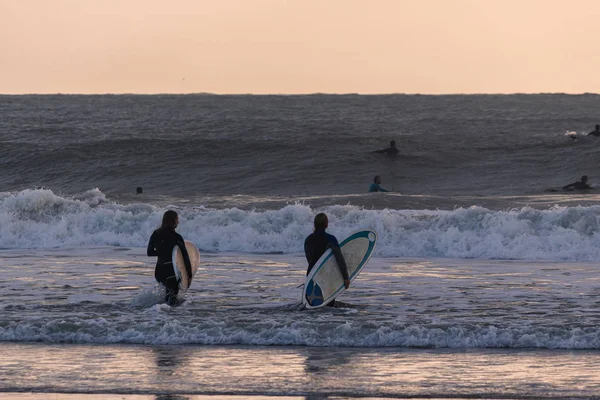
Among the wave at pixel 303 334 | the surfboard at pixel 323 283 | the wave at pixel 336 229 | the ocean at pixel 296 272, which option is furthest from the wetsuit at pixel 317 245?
the wave at pixel 336 229

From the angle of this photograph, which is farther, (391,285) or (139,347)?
(391,285)

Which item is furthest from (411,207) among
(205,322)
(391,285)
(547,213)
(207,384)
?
(207,384)

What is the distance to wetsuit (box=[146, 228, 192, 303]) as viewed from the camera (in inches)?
474

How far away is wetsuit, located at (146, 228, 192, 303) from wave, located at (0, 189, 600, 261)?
7410 millimetres

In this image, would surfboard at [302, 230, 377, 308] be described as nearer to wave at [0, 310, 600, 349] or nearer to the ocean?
the ocean

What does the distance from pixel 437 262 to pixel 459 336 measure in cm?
747

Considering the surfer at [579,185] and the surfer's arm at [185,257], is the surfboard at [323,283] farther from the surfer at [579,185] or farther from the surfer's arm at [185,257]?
the surfer at [579,185]

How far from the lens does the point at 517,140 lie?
136ft

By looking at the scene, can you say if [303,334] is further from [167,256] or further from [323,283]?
[167,256]

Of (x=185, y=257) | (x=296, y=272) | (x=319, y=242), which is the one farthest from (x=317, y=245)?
(x=296, y=272)

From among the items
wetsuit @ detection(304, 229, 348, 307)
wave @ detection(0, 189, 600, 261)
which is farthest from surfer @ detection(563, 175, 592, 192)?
wetsuit @ detection(304, 229, 348, 307)

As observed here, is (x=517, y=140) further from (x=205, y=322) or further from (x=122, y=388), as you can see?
(x=122, y=388)

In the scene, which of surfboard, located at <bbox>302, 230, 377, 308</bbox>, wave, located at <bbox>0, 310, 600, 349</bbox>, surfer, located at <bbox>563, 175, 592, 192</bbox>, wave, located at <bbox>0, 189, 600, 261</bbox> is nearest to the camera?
wave, located at <bbox>0, 310, 600, 349</bbox>

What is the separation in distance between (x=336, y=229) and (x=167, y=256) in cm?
937
